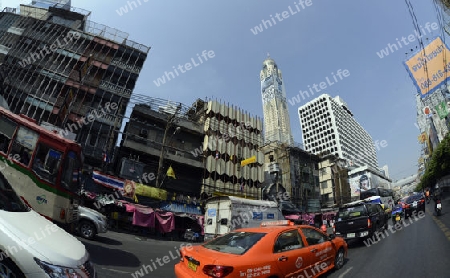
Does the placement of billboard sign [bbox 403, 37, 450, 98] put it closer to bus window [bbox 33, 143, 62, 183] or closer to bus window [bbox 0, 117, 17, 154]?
bus window [bbox 33, 143, 62, 183]

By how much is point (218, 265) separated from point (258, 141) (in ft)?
98.1

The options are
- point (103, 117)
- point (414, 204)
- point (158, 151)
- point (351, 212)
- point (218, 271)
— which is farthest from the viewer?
point (158, 151)

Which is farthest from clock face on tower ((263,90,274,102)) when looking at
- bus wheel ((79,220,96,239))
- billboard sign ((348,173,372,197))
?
bus wheel ((79,220,96,239))

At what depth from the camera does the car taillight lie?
411 cm

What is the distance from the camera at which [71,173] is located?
8.39m

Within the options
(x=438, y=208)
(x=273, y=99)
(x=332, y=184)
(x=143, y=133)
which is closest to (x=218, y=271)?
(x=438, y=208)

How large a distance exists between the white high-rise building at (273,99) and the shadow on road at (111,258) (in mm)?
116307

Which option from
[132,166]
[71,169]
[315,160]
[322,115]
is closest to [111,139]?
[132,166]

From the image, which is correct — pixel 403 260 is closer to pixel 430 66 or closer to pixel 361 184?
pixel 430 66

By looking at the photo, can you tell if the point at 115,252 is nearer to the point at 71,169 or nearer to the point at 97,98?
the point at 71,169

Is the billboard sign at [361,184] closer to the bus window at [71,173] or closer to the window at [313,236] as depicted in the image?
the window at [313,236]

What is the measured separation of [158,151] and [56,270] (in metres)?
21.2

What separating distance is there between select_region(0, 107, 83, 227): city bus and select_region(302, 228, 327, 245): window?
737 cm

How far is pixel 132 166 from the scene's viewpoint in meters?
21.3
